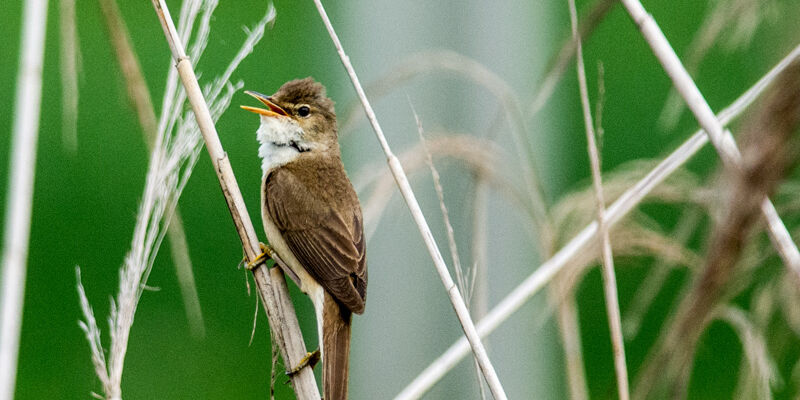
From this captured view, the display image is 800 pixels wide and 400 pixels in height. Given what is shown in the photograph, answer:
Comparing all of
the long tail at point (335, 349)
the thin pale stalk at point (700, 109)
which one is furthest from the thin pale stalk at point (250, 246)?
the thin pale stalk at point (700, 109)

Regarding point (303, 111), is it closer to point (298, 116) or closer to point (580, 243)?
point (298, 116)

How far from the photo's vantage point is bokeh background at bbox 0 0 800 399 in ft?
11.3

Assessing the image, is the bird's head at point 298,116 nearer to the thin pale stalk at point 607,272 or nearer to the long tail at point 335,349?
the long tail at point 335,349

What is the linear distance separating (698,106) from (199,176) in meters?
5.27

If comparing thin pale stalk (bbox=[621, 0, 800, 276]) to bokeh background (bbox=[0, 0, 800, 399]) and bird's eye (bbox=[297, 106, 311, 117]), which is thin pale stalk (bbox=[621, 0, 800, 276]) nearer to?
bokeh background (bbox=[0, 0, 800, 399])

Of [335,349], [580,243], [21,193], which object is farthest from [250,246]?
[580,243]

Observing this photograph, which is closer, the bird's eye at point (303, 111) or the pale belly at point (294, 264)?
the pale belly at point (294, 264)

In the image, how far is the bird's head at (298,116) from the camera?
282 cm

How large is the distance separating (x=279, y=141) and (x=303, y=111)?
0.12 m

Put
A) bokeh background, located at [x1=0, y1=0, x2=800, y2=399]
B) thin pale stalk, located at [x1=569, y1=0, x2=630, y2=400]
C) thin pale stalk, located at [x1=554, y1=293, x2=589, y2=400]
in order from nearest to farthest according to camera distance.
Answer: thin pale stalk, located at [x1=569, y1=0, x2=630, y2=400] → thin pale stalk, located at [x1=554, y1=293, x2=589, y2=400] → bokeh background, located at [x1=0, y1=0, x2=800, y2=399]

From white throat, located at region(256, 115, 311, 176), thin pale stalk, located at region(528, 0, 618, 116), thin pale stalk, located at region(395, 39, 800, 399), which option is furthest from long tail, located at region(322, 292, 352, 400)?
thin pale stalk, located at region(528, 0, 618, 116)

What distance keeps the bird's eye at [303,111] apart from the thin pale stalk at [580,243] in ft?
3.62

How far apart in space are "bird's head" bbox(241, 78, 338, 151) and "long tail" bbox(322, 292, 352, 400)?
2.01 ft

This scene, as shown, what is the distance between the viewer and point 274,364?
1692 mm
